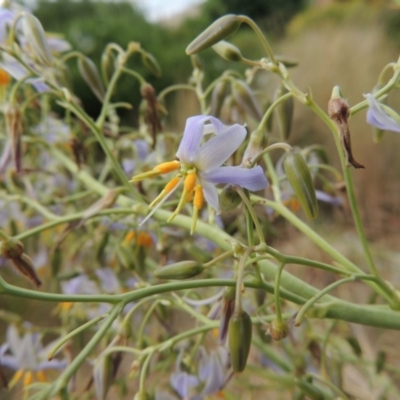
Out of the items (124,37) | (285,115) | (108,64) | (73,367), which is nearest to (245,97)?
(285,115)

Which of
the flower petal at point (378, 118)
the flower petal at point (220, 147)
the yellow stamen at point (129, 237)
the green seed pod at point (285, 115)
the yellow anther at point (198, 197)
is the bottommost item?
the yellow stamen at point (129, 237)

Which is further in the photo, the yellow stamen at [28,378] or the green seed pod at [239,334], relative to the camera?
the yellow stamen at [28,378]

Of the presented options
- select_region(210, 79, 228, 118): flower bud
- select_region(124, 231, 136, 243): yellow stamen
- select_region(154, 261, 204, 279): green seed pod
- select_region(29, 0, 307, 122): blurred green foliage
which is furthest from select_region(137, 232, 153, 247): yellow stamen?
select_region(29, 0, 307, 122): blurred green foliage

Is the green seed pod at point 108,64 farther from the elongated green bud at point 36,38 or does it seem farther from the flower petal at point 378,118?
the flower petal at point 378,118

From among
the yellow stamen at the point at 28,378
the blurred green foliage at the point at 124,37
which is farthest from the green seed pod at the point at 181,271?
the blurred green foliage at the point at 124,37

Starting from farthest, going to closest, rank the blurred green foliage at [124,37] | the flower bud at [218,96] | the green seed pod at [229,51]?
the blurred green foliage at [124,37] → the flower bud at [218,96] → the green seed pod at [229,51]

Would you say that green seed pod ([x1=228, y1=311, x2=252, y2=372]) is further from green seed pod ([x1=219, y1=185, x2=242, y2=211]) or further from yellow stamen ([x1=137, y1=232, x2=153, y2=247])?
yellow stamen ([x1=137, y1=232, x2=153, y2=247])

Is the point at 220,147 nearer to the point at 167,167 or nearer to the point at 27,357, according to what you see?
the point at 167,167

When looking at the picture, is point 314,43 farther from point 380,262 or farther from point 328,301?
point 328,301

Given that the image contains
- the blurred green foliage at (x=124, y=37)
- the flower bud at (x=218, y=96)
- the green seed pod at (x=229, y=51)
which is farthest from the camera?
the blurred green foliage at (x=124, y=37)

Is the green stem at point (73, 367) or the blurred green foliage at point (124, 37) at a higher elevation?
the green stem at point (73, 367)
